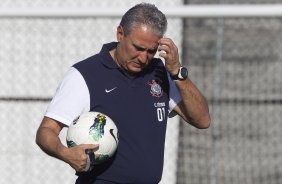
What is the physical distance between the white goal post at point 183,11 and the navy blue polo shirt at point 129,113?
1648 mm

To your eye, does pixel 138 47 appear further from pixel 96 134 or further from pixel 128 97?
pixel 96 134

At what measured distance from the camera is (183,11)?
18.1 feet

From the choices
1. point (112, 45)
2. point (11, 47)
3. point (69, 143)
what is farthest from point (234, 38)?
point (69, 143)

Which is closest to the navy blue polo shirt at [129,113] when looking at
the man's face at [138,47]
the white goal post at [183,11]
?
the man's face at [138,47]

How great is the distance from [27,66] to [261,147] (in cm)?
208

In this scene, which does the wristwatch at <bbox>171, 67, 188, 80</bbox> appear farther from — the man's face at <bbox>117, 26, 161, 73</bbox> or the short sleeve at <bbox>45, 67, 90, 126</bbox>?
the short sleeve at <bbox>45, 67, 90, 126</bbox>

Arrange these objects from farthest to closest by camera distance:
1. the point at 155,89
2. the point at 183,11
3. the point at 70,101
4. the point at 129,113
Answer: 1. the point at 183,11
2. the point at 155,89
3. the point at 129,113
4. the point at 70,101

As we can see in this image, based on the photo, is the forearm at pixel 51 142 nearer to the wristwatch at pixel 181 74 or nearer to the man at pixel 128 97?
the man at pixel 128 97

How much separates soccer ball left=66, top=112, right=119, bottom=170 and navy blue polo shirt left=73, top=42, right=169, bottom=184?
12cm

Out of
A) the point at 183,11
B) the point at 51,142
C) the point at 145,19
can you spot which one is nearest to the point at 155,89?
the point at 145,19

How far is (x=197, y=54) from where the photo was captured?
6.55 meters

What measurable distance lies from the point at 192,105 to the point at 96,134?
62 centimetres

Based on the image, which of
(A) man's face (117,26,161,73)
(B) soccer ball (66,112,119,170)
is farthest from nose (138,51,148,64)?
(B) soccer ball (66,112,119,170)

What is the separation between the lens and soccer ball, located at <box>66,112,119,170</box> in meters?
3.59
